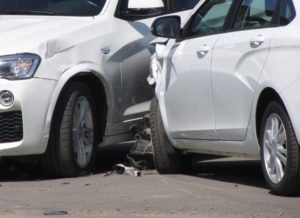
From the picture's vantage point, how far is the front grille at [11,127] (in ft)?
27.9

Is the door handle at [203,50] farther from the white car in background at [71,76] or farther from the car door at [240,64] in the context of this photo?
the white car in background at [71,76]

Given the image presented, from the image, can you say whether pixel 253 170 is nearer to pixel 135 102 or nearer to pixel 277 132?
pixel 135 102

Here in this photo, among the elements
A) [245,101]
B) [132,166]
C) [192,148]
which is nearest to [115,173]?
[132,166]

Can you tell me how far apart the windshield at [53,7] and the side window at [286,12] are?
258 cm

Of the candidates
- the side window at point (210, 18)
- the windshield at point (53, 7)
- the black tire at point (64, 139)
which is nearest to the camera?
the side window at point (210, 18)

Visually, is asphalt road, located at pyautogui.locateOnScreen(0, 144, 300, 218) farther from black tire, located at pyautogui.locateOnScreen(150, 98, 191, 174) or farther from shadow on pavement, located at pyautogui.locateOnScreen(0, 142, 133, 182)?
black tire, located at pyautogui.locateOnScreen(150, 98, 191, 174)

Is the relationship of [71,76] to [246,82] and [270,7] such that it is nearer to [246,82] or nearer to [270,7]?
[246,82]

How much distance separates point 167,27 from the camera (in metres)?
9.07

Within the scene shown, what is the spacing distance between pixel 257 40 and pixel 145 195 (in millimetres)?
1500

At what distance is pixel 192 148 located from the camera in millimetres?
8828

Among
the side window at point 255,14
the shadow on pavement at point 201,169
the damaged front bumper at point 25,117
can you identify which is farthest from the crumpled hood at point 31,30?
the side window at point 255,14

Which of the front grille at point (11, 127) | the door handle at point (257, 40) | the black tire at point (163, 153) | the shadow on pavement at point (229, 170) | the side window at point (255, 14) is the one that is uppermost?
the side window at point (255, 14)

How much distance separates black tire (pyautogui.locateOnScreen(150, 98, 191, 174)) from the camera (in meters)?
9.15

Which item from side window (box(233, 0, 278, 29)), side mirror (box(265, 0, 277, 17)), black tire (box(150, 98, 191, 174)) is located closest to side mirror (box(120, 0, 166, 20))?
black tire (box(150, 98, 191, 174))
